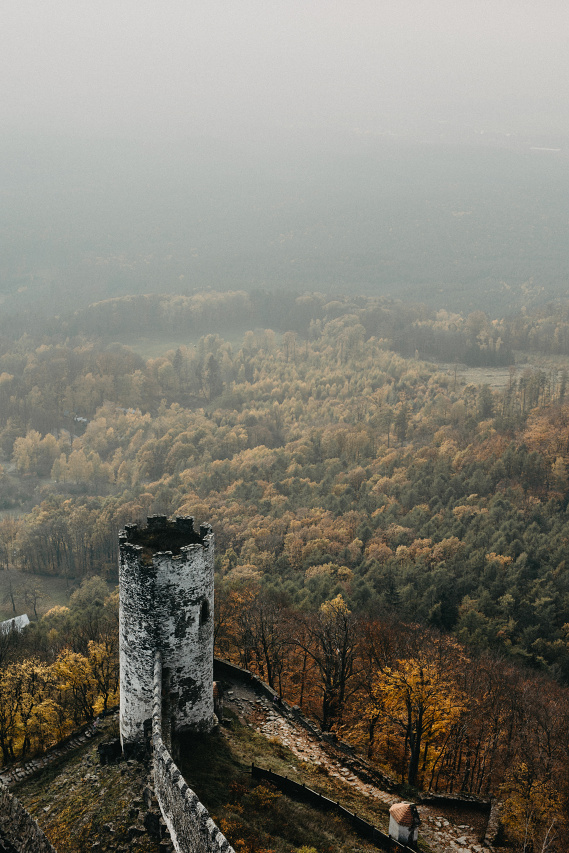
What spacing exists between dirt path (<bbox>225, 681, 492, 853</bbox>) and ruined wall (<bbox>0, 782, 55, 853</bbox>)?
64.7 feet

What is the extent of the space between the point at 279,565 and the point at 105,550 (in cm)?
3708

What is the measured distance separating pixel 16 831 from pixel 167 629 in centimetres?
1501

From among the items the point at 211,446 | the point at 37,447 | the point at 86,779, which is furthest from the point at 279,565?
the point at 37,447

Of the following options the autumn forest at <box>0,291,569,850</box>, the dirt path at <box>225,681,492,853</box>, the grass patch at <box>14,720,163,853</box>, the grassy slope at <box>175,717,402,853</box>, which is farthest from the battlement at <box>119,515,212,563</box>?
the autumn forest at <box>0,291,569,850</box>

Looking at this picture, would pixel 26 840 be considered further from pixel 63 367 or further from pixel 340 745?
pixel 63 367

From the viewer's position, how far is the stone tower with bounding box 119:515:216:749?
90.8ft

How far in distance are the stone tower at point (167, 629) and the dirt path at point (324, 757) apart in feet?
23.9

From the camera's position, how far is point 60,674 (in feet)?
145

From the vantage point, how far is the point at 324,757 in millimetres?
34969

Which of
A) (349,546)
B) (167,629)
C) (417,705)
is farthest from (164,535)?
(349,546)

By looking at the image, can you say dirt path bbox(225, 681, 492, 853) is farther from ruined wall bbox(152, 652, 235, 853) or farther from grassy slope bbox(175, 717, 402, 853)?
ruined wall bbox(152, 652, 235, 853)

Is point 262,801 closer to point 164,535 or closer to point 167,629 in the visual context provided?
point 167,629

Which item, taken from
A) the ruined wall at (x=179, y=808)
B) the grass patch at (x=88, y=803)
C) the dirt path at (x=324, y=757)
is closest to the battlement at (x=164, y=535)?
the ruined wall at (x=179, y=808)

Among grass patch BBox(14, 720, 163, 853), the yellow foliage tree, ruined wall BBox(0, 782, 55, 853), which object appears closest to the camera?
ruined wall BBox(0, 782, 55, 853)
